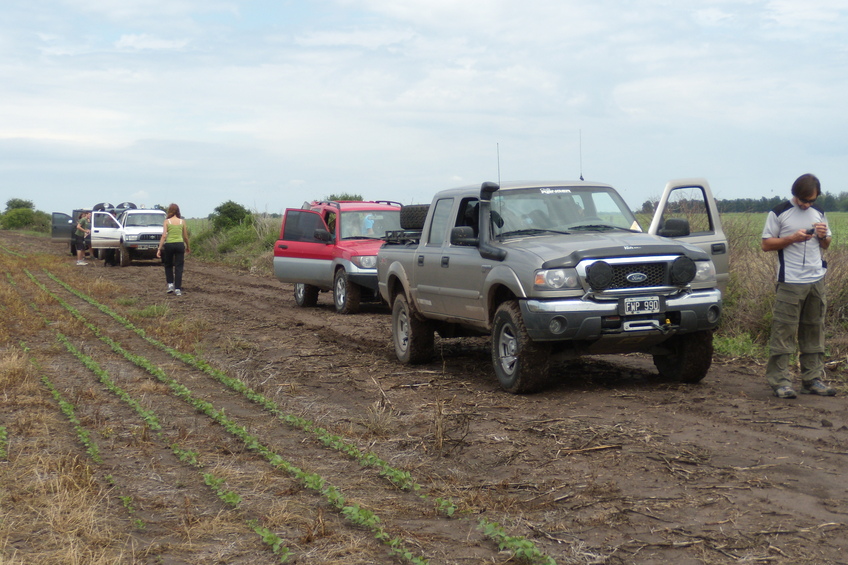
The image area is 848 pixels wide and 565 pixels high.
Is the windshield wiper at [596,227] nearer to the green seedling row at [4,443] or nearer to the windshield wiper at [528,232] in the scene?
the windshield wiper at [528,232]

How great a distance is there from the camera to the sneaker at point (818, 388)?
26.4ft

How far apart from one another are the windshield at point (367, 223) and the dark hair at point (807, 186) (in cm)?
952

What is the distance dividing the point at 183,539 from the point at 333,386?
465 cm

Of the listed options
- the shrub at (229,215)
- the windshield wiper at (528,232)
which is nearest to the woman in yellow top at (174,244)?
the windshield wiper at (528,232)

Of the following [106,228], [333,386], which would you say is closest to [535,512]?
[333,386]

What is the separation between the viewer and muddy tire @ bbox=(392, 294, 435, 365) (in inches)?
407

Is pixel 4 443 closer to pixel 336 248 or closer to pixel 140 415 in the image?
pixel 140 415

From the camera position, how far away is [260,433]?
23.6ft

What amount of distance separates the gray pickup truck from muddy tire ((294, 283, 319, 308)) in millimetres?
7587

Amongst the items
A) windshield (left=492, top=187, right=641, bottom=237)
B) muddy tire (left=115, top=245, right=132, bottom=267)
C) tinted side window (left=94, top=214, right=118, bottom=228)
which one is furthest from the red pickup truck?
tinted side window (left=94, top=214, right=118, bottom=228)

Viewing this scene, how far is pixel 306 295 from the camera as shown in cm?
1786

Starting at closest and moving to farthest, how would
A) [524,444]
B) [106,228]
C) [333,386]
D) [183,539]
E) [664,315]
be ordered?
[183,539], [524,444], [664,315], [333,386], [106,228]

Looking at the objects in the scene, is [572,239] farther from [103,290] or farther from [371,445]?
[103,290]

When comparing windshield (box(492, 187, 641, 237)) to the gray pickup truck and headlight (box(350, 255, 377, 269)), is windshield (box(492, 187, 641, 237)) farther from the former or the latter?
headlight (box(350, 255, 377, 269))
